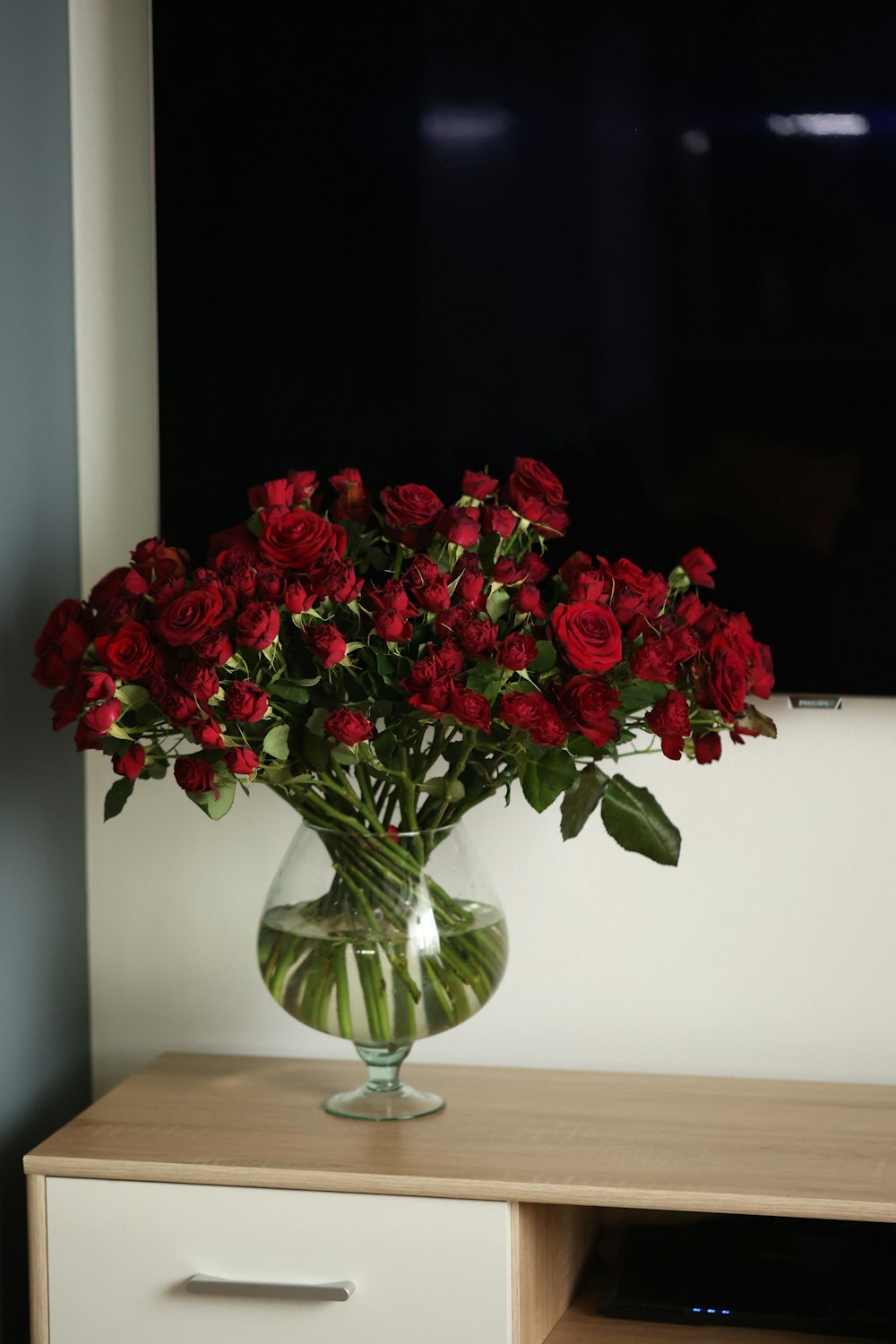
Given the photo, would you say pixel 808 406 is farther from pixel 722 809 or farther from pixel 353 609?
pixel 353 609

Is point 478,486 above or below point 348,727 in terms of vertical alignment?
above

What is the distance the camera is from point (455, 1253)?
127 cm

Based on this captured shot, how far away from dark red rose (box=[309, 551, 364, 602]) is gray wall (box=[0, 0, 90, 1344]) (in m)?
0.43

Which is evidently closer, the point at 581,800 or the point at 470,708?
the point at 470,708

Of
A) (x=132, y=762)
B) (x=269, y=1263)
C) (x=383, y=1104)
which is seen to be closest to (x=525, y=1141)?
(x=383, y=1104)

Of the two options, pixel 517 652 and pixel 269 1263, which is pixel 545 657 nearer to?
pixel 517 652

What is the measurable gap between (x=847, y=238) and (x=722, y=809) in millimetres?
623

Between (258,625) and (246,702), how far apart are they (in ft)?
0.22

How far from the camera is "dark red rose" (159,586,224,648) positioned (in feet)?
4.00

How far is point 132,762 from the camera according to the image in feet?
4.25

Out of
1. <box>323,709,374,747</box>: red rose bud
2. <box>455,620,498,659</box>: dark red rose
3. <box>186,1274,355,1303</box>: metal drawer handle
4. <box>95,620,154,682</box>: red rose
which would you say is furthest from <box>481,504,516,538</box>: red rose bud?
<box>186,1274,355,1303</box>: metal drawer handle

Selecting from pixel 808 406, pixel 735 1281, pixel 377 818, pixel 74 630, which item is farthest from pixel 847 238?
pixel 735 1281

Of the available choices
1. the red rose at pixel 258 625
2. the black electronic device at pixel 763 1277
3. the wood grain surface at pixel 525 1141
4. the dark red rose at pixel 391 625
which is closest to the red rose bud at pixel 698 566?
the dark red rose at pixel 391 625

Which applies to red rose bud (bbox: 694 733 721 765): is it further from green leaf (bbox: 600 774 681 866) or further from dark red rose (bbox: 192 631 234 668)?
dark red rose (bbox: 192 631 234 668)
